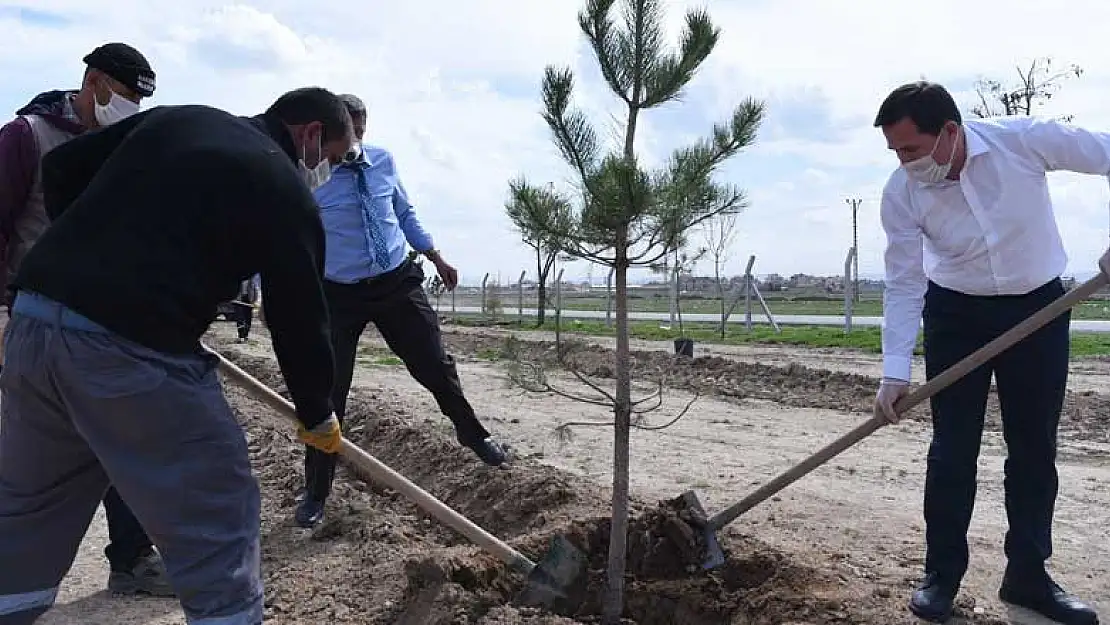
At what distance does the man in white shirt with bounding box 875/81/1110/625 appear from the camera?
11.7ft

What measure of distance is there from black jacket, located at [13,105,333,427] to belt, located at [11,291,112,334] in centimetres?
3

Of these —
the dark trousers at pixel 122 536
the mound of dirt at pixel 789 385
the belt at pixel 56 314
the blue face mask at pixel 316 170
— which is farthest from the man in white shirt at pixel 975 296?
the dark trousers at pixel 122 536

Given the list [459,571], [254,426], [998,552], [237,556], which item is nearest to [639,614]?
[459,571]

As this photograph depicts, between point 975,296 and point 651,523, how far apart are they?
1662 millimetres

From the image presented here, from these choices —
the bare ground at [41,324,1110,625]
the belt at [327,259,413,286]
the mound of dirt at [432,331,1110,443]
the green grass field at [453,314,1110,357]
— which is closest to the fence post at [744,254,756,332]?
the green grass field at [453,314,1110,357]

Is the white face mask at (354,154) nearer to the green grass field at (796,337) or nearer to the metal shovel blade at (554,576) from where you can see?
the metal shovel blade at (554,576)

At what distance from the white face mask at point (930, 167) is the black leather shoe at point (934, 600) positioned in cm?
147

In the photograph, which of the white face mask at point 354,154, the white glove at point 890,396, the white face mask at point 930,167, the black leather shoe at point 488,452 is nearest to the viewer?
the white face mask at point 930,167

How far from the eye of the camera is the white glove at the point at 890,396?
370cm

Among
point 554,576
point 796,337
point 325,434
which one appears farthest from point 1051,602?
point 796,337

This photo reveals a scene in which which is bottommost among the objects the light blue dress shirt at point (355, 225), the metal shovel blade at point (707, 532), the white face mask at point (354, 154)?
the metal shovel blade at point (707, 532)

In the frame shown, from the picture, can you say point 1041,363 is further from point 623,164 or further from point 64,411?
point 64,411

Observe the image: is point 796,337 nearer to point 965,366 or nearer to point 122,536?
point 965,366

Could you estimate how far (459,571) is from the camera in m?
4.00
